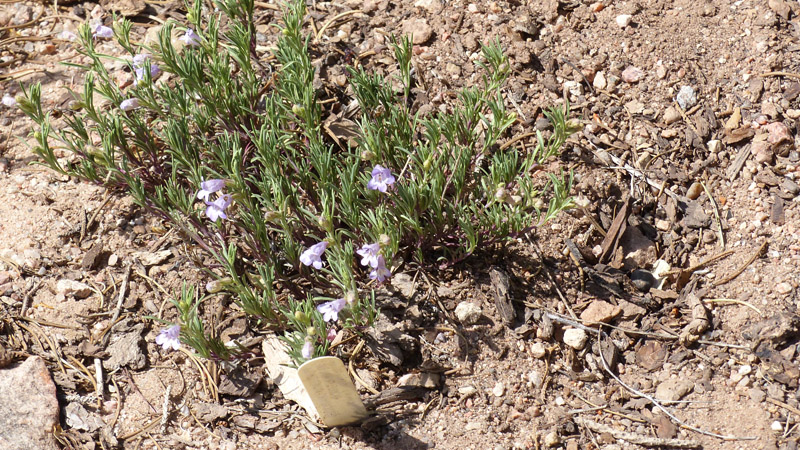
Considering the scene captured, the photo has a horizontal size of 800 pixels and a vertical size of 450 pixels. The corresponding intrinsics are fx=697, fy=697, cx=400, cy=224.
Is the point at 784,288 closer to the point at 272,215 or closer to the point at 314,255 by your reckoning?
the point at 314,255

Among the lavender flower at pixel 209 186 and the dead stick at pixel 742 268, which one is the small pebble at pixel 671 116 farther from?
the lavender flower at pixel 209 186

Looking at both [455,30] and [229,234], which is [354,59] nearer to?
[455,30]

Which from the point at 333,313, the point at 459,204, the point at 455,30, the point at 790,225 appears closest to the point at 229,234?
the point at 333,313

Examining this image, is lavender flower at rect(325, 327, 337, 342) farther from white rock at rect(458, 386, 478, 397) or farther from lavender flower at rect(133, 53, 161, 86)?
lavender flower at rect(133, 53, 161, 86)

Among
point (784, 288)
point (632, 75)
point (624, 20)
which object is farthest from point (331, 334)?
point (624, 20)

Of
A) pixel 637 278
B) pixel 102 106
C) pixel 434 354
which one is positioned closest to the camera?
pixel 434 354

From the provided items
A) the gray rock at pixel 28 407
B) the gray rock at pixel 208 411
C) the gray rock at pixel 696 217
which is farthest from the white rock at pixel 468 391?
the gray rock at pixel 28 407
